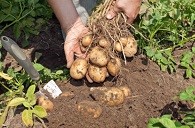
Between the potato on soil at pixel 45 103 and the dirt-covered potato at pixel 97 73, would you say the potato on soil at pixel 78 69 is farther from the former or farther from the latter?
the potato on soil at pixel 45 103

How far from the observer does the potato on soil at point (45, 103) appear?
92.8 inches

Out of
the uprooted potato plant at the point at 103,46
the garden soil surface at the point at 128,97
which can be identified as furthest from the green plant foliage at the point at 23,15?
the uprooted potato plant at the point at 103,46

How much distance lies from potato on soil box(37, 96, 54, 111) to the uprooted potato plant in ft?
0.75

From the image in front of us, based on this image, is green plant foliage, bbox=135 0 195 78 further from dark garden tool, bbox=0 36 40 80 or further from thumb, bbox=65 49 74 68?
dark garden tool, bbox=0 36 40 80

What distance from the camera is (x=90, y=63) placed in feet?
8.41

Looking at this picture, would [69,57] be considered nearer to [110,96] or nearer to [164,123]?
[110,96]

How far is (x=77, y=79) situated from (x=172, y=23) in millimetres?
692

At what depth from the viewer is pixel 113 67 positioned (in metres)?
2.53

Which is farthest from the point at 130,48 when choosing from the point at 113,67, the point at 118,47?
the point at 113,67

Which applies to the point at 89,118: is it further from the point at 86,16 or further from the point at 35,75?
the point at 86,16

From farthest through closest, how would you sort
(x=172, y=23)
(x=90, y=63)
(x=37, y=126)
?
(x=172, y=23)
(x=90, y=63)
(x=37, y=126)

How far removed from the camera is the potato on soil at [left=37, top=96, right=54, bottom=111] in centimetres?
236

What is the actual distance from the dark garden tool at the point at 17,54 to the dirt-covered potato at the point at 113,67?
0.44 metres

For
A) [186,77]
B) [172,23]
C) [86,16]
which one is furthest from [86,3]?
[186,77]
